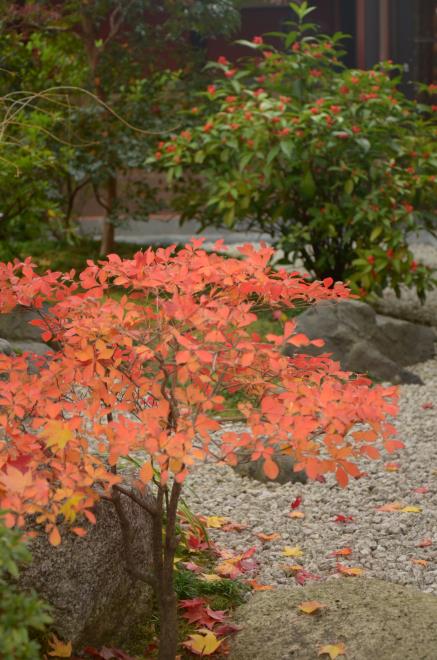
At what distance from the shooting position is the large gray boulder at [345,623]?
255 centimetres

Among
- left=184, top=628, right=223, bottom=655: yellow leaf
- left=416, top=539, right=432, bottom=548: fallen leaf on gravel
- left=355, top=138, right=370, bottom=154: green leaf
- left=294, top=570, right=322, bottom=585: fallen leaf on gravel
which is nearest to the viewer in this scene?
left=184, top=628, right=223, bottom=655: yellow leaf

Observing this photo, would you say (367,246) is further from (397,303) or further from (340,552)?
(340,552)

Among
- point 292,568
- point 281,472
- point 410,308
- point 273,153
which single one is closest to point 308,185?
point 273,153

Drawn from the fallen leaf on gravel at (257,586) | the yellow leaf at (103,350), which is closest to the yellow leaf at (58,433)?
the yellow leaf at (103,350)

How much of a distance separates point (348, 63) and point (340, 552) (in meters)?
10.5

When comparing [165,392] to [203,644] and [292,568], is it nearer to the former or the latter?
[203,644]

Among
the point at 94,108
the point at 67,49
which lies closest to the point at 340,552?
the point at 94,108

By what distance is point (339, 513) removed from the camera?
3863mm

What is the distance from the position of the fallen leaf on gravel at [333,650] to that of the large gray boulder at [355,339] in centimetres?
316

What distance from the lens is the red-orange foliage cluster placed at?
208 centimetres

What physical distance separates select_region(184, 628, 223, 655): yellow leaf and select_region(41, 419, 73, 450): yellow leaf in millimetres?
899

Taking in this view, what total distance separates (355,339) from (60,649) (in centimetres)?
380

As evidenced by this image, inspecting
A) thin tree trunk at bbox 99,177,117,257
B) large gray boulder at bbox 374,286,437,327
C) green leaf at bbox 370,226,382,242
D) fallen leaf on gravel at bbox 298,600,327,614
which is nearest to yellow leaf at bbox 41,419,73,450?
fallen leaf on gravel at bbox 298,600,327,614

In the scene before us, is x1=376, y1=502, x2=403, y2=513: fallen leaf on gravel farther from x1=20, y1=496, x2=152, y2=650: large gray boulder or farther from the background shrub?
the background shrub
